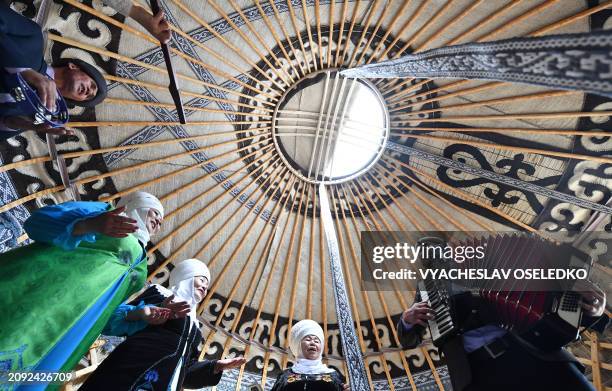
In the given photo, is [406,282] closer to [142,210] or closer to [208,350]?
[208,350]

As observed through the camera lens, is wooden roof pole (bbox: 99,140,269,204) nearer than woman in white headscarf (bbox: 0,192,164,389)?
No

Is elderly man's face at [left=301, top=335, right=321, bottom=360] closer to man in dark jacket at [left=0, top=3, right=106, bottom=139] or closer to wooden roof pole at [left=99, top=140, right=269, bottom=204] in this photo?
man in dark jacket at [left=0, top=3, right=106, bottom=139]

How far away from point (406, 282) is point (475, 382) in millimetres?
3329

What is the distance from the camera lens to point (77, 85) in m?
1.90

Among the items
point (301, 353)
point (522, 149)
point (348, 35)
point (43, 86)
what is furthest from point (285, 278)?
point (43, 86)

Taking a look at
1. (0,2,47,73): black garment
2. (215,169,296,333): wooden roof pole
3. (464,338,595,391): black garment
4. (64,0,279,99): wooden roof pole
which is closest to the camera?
(0,2,47,73): black garment

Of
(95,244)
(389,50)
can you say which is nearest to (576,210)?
Result: (389,50)

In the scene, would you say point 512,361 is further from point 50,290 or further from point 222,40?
point 222,40

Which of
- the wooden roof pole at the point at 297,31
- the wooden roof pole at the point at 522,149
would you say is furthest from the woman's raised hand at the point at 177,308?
the wooden roof pole at the point at 522,149

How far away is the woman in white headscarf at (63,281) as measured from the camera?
1442 mm

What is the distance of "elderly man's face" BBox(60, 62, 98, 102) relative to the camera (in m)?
1.89

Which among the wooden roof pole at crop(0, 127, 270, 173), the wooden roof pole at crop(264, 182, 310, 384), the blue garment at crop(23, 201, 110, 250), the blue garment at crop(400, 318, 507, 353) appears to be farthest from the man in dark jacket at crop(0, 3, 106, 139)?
the wooden roof pole at crop(264, 182, 310, 384)

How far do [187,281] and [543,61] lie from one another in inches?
76.9

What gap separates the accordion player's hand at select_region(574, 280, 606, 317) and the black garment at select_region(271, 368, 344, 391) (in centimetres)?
132
